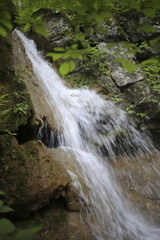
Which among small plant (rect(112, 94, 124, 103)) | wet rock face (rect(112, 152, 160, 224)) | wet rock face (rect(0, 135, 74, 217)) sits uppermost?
small plant (rect(112, 94, 124, 103))

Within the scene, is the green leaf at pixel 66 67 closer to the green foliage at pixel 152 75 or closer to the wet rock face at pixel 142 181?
the wet rock face at pixel 142 181

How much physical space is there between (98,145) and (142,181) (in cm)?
162

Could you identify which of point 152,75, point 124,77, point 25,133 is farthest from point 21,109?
point 152,75

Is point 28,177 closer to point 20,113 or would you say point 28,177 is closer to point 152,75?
point 20,113

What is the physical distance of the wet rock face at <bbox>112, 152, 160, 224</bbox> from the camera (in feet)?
13.9

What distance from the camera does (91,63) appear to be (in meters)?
7.52

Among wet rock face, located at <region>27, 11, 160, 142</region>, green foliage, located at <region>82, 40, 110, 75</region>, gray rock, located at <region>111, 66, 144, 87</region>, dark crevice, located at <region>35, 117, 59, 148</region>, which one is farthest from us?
green foliage, located at <region>82, 40, 110, 75</region>

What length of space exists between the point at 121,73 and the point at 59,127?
3667 mm

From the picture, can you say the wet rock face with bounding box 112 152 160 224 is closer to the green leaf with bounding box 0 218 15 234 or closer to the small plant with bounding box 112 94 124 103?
the small plant with bounding box 112 94 124 103

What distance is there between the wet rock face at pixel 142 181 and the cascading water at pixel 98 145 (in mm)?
263

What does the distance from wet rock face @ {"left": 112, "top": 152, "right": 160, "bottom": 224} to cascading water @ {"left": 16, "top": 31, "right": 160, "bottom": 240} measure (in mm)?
263

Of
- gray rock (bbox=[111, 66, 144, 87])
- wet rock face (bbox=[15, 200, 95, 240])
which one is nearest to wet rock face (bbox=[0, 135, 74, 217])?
wet rock face (bbox=[15, 200, 95, 240])

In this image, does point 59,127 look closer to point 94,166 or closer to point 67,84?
point 94,166

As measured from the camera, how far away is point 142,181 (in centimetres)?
498
